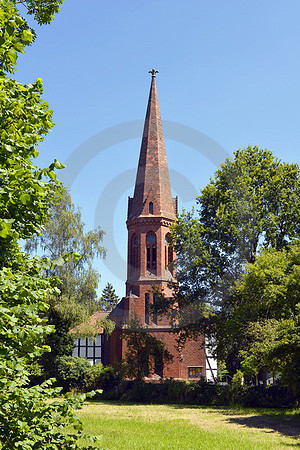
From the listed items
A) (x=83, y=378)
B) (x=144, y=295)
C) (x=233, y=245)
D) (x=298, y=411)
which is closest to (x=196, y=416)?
(x=298, y=411)

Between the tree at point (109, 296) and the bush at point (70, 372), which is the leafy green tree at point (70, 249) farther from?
the tree at point (109, 296)

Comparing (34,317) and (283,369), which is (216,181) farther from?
(34,317)

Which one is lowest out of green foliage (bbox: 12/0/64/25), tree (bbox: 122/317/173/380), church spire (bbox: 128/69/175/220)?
tree (bbox: 122/317/173/380)

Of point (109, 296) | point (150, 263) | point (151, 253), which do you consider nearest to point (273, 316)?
point (150, 263)

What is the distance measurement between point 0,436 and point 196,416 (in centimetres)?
1745

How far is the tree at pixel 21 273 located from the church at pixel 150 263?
114 feet

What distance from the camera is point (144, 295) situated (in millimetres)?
41531

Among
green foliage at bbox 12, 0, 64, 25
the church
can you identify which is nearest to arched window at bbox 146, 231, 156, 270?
the church

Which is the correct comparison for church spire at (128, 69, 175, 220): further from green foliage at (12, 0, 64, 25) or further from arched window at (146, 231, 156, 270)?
green foliage at (12, 0, 64, 25)

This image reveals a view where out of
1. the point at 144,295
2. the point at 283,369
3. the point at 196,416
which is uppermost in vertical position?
the point at 144,295

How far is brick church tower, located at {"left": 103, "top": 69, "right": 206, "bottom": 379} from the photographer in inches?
1602

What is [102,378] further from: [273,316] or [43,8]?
[43,8]

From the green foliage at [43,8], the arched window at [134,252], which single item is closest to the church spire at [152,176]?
the arched window at [134,252]

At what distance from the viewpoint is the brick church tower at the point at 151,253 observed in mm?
40688
